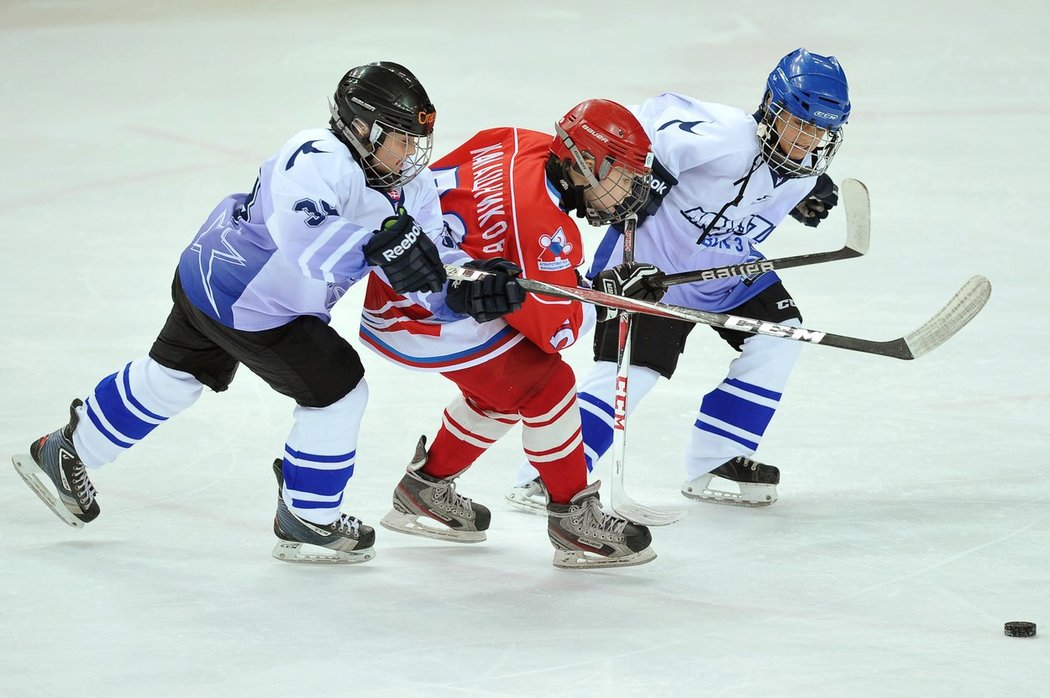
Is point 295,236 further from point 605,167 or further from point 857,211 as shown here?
point 857,211

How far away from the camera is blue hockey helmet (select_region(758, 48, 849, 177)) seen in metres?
3.19

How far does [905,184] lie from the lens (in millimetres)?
6102

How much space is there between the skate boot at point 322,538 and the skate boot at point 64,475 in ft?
1.46

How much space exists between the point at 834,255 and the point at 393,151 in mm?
1117

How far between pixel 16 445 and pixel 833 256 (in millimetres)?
2166

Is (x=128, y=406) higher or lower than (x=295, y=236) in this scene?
lower

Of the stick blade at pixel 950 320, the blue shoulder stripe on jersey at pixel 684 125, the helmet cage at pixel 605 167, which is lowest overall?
the stick blade at pixel 950 320

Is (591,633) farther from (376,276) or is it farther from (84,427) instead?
(84,427)

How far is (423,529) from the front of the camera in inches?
130

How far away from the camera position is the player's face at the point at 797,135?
323 centimetres

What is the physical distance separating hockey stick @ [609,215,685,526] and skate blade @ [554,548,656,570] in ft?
0.27

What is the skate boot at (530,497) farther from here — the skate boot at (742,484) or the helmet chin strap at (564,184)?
the helmet chin strap at (564,184)

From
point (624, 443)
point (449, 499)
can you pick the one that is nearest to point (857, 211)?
point (624, 443)

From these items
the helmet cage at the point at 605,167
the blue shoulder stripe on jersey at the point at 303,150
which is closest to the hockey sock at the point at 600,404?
the helmet cage at the point at 605,167
